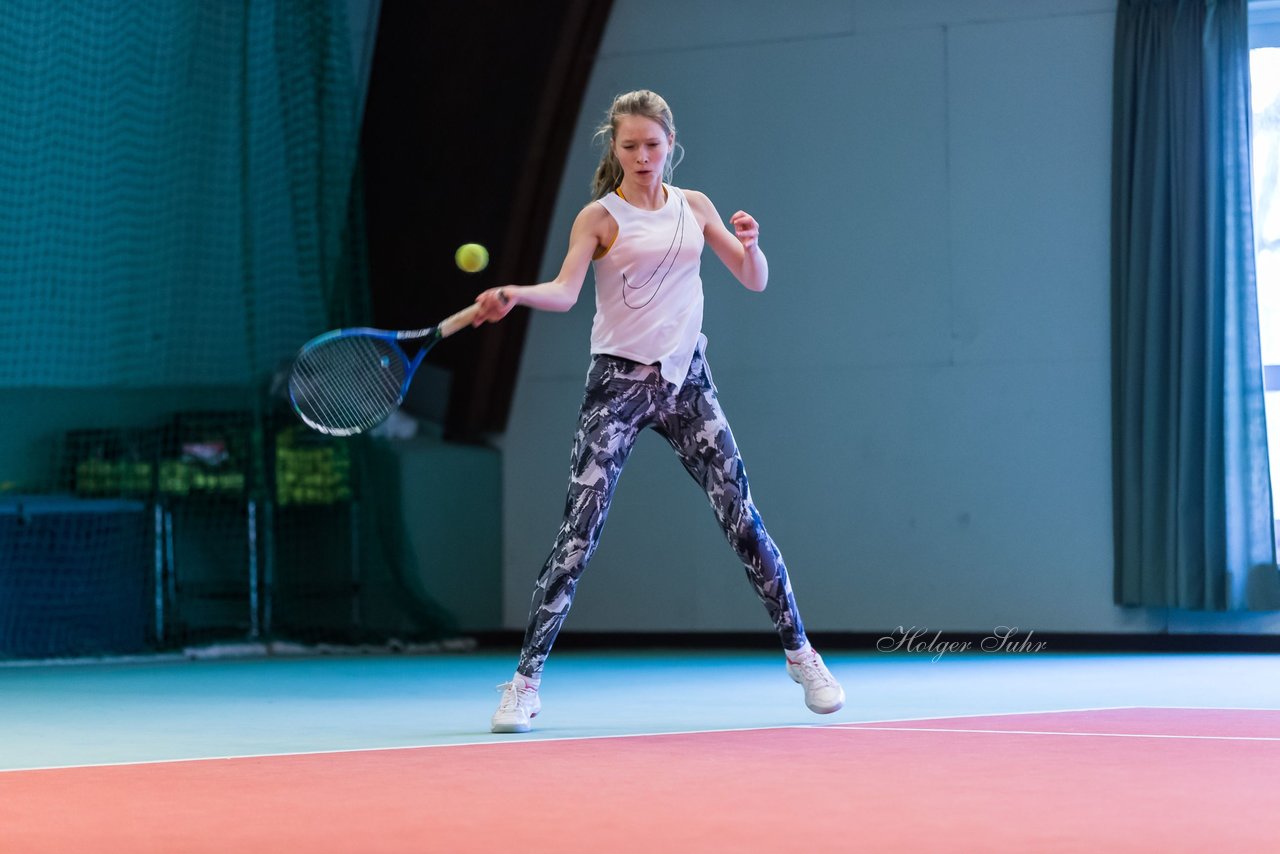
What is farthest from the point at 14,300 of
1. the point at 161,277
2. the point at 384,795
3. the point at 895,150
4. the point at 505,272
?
the point at 384,795

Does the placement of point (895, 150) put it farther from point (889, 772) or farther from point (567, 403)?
point (889, 772)

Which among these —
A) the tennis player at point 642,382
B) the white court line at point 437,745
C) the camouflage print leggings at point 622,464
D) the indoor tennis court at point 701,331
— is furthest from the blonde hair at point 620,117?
the indoor tennis court at point 701,331

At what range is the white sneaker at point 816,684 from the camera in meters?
3.99

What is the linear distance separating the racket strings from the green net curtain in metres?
3.07

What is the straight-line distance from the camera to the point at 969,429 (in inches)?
289

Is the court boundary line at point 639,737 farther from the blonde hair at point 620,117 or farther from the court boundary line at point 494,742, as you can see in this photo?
the blonde hair at point 620,117

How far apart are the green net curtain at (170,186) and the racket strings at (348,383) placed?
3.07 m

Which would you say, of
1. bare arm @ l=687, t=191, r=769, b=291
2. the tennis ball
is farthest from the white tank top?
the tennis ball

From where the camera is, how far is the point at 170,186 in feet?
24.4

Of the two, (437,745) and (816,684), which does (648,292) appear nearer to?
(816,684)

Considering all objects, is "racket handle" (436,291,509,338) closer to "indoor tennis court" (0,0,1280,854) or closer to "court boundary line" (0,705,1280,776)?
"court boundary line" (0,705,1280,776)

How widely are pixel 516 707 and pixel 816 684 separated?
71cm

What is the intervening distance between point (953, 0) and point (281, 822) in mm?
5724

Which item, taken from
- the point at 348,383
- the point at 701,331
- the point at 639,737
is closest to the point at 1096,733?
the point at 639,737
